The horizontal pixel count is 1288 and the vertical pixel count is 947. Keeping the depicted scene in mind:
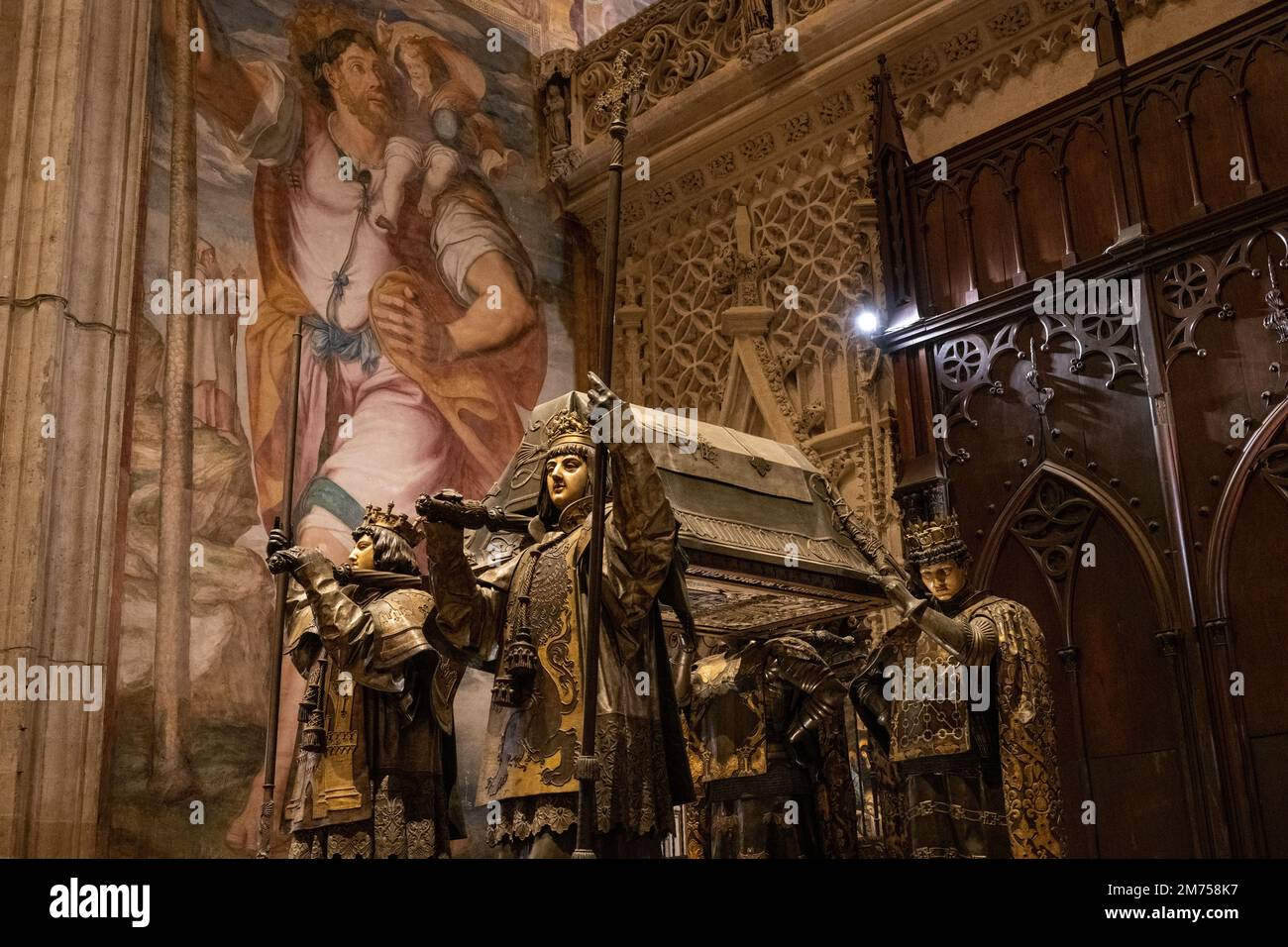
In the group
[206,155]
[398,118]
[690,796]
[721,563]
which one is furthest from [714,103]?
[690,796]

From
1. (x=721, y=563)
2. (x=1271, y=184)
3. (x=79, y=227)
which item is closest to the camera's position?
(x=721, y=563)

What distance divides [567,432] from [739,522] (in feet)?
3.10

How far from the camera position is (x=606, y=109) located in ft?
14.4

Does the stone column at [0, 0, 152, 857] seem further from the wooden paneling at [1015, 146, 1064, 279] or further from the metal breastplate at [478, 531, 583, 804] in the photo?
the wooden paneling at [1015, 146, 1064, 279]

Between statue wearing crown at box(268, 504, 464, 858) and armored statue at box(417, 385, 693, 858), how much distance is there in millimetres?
700

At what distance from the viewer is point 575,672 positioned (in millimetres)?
4156

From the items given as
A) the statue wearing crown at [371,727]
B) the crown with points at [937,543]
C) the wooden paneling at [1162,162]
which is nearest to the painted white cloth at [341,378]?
the statue wearing crown at [371,727]

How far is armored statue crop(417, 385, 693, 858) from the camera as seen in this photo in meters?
3.95

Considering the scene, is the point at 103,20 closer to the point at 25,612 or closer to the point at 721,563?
the point at 25,612

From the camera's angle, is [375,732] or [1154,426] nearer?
[375,732]

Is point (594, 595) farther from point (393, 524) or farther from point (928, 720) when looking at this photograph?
point (393, 524)

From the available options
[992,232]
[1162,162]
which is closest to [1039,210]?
[992,232]

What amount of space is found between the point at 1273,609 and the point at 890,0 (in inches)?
172

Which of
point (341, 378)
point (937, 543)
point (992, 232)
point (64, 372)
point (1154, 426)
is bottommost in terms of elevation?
point (937, 543)
